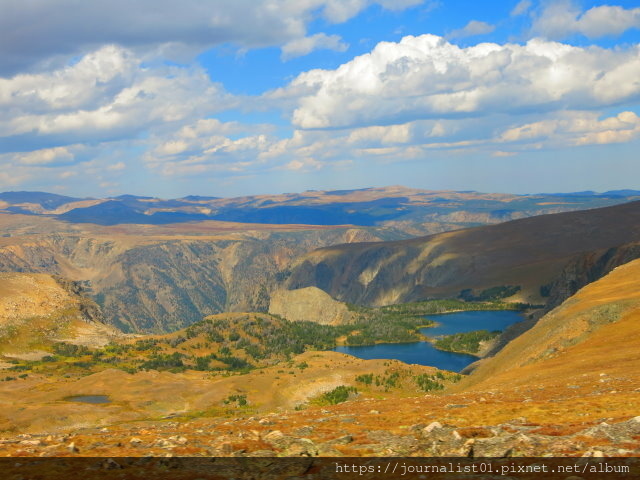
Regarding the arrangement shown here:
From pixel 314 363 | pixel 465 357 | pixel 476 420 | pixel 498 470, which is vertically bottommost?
pixel 465 357

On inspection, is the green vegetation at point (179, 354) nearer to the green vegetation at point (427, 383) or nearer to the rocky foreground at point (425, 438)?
the green vegetation at point (427, 383)

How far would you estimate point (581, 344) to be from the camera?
63.8 m

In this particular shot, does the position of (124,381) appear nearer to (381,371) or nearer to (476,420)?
(381,371)

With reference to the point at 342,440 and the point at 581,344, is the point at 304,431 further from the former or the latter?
the point at 581,344

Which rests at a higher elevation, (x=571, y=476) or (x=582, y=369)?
(x=571, y=476)

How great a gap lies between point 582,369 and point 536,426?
28.0 meters

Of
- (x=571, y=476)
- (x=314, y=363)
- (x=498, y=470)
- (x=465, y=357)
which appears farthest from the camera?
(x=465, y=357)

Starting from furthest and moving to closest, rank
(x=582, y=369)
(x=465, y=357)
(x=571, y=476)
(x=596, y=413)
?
1. (x=465, y=357)
2. (x=582, y=369)
3. (x=596, y=413)
4. (x=571, y=476)

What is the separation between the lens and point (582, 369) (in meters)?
49.7

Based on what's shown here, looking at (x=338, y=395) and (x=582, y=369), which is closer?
(x=582, y=369)

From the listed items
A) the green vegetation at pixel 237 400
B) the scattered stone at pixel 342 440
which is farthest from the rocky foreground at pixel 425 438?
the green vegetation at pixel 237 400

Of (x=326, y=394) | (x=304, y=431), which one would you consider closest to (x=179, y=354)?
(x=326, y=394)

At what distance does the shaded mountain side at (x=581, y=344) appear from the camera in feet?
165

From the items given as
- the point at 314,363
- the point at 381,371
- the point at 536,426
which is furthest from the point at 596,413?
the point at 314,363
